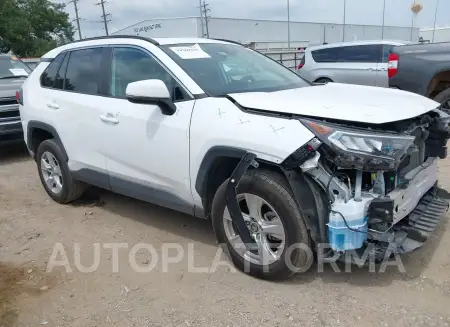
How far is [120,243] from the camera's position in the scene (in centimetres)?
388

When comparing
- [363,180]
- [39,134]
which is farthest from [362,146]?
[39,134]

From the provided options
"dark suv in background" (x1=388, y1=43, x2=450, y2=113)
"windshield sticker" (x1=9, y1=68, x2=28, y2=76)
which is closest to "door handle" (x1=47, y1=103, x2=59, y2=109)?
"windshield sticker" (x1=9, y1=68, x2=28, y2=76)

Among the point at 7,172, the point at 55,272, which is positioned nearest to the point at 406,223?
the point at 55,272

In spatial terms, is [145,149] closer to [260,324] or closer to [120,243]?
[120,243]

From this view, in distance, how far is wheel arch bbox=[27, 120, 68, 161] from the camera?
4590mm

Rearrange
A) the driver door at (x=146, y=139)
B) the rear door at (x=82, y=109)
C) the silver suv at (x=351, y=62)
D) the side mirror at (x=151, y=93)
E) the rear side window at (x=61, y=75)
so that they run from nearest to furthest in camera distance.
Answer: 1. the side mirror at (x=151, y=93)
2. the driver door at (x=146, y=139)
3. the rear door at (x=82, y=109)
4. the rear side window at (x=61, y=75)
5. the silver suv at (x=351, y=62)

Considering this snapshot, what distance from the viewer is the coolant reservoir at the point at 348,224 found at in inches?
102

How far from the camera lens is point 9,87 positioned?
A: 7.47 metres

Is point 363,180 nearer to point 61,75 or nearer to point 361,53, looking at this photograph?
point 61,75

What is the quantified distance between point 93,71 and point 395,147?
2.93 m

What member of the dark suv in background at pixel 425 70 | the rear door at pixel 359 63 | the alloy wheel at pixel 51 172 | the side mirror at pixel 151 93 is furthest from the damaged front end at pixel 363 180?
the rear door at pixel 359 63

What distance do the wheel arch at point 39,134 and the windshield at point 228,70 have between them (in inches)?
67.7

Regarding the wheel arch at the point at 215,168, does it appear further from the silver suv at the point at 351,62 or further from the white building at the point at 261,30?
the white building at the point at 261,30

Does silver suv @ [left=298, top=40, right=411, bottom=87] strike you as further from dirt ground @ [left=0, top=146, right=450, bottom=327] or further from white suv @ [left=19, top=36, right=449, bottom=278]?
dirt ground @ [left=0, top=146, right=450, bottom=327]
